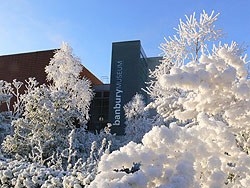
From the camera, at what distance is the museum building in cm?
3347

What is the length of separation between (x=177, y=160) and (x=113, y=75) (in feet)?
106

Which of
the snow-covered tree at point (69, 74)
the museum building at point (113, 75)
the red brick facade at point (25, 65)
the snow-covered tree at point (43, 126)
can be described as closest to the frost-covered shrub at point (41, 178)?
the snow-covered tree at point (43, 126)

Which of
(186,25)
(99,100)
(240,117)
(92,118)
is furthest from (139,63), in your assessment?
(240,117)

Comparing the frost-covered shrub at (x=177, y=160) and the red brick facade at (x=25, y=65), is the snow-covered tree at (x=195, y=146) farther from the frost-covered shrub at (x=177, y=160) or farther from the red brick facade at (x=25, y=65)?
the red brick facade at (x=25, y=65)

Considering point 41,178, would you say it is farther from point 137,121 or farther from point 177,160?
point 137,121

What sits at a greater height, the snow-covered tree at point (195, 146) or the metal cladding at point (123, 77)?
the metal cladding at point (123, 77)

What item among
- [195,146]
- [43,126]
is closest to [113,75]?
[43,126]

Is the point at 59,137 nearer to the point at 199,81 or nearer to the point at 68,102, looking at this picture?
the point at 68,102

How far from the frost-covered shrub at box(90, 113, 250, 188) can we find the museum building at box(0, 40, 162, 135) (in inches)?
1182

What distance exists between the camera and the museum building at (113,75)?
33.5 m

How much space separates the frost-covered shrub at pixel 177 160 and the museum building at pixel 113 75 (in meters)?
30.0

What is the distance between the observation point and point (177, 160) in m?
2.29

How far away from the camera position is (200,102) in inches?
99.0

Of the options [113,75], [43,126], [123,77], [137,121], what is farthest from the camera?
[113,75]
